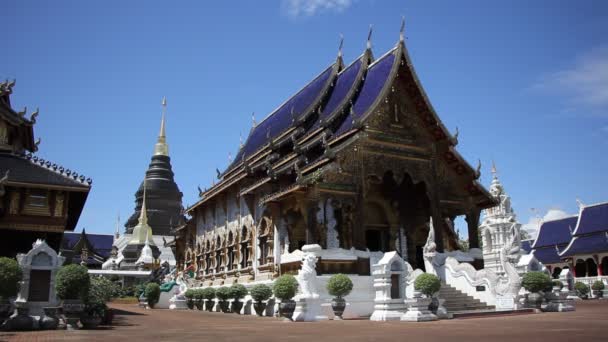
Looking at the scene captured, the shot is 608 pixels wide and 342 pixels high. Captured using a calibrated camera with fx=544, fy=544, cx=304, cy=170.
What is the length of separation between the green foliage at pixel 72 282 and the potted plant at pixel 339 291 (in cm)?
566

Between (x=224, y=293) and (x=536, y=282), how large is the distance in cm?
1026

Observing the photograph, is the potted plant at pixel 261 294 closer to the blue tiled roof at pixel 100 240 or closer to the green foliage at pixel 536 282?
the green foliage at pixel 536 282

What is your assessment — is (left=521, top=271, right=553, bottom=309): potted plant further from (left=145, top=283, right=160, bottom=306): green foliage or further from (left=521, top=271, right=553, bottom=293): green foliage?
(left=145, top=283, right=160, bottom=306): green foliage

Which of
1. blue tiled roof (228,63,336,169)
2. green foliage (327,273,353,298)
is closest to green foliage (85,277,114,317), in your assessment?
green foliage (327,273,353,298)

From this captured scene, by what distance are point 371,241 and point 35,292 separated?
11219 millimetres

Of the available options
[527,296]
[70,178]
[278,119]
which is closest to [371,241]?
[527,296]

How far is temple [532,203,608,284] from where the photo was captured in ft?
113

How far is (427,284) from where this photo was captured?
12461mm

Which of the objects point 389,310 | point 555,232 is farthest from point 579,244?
point 389,310

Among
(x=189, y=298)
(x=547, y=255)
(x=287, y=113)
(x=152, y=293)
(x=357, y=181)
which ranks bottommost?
(x=189, y=298)

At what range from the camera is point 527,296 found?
14.9 meters

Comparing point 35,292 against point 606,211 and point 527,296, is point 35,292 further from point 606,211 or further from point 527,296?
point 606,211

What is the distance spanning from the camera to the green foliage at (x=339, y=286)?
526 inches

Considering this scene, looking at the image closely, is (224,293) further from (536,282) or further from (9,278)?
(536,282)
